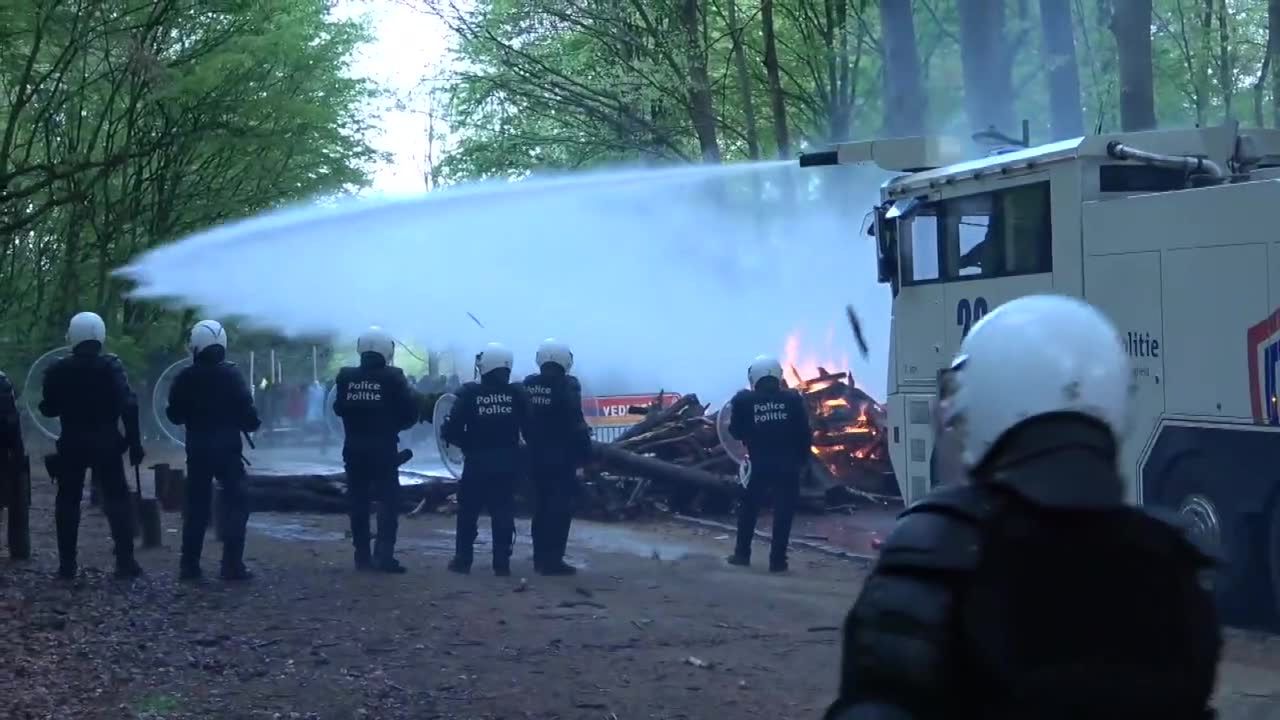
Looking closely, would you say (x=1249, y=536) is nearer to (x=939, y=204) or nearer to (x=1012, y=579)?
(x=939, y=204)

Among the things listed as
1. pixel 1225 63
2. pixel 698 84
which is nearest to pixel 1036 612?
pixel 698 84

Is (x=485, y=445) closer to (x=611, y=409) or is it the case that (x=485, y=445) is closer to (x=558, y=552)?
(x=558, y=552)

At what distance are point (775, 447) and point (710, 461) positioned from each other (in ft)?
15.6

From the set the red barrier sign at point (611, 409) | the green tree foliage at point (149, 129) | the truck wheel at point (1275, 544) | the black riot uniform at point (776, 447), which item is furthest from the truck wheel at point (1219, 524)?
the red barrier sign at point (611, 409)

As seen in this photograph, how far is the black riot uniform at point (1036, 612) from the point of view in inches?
77.4

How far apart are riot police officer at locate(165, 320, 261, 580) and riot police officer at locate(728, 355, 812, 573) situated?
4.16 m

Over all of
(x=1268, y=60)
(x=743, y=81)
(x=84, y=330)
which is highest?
(x=743, y=81)

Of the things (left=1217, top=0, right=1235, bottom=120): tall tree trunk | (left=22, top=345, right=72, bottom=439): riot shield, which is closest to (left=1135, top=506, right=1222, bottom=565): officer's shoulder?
(left=22, top=345, right=72, bottom=439): riot shield

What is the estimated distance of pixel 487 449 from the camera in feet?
40.8

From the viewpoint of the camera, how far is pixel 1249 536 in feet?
30.5

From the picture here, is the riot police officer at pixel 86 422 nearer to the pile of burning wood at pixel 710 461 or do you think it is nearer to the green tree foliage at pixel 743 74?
the pile of burning wood at pixel 710 461

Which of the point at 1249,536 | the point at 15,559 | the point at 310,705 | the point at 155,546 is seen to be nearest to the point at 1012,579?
the point at 310,705

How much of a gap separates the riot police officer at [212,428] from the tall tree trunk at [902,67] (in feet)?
37.3

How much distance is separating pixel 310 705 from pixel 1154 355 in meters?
5.87
